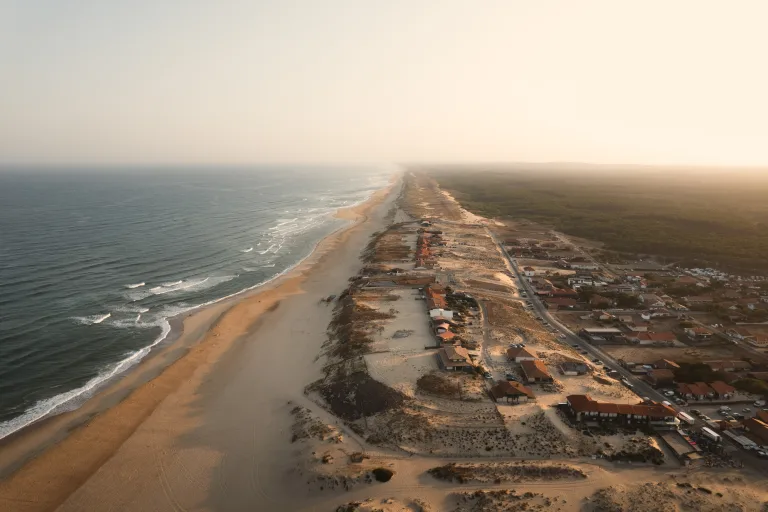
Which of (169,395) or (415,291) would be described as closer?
(169,395)

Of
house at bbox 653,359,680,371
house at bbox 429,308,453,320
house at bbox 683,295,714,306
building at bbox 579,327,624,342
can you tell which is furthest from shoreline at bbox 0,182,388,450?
house at bbox 683,295,714,306

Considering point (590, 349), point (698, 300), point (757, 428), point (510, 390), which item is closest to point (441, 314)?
point (590, 349)

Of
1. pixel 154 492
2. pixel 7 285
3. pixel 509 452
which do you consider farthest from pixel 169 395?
pixel 7 285

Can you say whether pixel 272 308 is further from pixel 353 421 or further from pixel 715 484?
pixel 715 484

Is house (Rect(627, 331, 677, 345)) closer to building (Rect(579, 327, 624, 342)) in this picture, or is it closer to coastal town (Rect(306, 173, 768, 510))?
coastal town (Rect(306, 173, 768, 510))

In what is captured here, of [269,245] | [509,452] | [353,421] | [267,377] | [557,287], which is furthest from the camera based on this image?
[269,245]

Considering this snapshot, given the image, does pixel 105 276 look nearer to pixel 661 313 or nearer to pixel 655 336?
pixel 655 336
